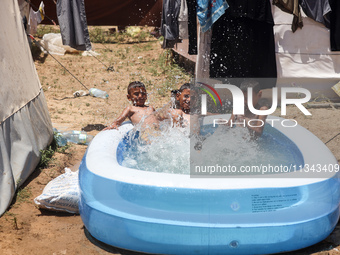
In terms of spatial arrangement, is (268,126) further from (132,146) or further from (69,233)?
(69,233)

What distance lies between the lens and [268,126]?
4.30 m

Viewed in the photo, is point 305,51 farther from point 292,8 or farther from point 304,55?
point 292,8

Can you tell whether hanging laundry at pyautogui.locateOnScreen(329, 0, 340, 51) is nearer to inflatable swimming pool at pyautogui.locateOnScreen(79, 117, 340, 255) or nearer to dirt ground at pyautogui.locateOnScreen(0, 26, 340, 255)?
dirt ground at pyautogui.locateOnScreen(0, 26, 340, 255)

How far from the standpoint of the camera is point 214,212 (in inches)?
115

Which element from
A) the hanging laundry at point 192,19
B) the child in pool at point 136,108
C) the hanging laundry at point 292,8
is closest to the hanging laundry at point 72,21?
the hanging laundry at point 192,19

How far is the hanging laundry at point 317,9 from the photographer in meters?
5.98

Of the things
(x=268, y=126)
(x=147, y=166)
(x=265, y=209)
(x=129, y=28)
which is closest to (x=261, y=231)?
(x=265, y=209)

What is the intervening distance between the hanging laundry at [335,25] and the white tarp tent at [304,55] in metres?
0.13

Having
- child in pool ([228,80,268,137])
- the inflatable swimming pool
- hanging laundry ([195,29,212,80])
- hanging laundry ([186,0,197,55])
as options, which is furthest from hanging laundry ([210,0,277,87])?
the inflatable swimming pool

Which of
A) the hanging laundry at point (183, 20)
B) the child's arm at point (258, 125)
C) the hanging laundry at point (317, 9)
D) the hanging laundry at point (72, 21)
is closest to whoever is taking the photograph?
the child's arm at point (258, 125)

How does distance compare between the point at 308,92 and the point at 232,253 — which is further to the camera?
the point at 308,92

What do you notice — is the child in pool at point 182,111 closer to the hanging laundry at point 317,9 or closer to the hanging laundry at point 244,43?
the hanging laundry at point 244,43

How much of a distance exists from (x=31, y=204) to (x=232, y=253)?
6.68ft

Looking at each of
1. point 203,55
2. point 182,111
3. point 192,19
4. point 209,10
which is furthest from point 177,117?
point 192,19
